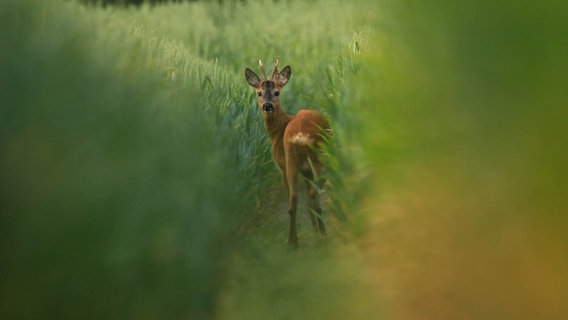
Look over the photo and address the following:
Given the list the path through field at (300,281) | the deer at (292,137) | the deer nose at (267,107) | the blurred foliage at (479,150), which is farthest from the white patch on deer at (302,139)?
the blurred foliage at (479,150)

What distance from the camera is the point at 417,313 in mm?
1987

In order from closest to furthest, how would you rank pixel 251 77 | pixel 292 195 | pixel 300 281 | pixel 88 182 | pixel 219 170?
pixel 88 182 < pixel 219 170 < pixel 300 281 < pixel 251 77 < pixel 292 195

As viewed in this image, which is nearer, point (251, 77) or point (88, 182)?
point (88, 182)

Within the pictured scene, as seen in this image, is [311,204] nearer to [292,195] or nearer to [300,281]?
[292,195]

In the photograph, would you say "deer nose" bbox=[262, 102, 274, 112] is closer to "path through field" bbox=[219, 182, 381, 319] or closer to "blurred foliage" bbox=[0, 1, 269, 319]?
"path through field" bbox=[219, 182, 381, 319]

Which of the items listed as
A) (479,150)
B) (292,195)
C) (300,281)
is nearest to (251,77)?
(292,195)

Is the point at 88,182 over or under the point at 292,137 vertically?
under

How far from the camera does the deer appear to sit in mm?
3049

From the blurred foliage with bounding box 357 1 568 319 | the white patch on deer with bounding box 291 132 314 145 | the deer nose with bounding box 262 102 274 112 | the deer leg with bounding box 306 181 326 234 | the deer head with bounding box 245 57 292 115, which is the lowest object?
the blurred foliage with bounding box 357 1 568 319

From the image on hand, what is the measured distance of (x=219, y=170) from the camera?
208cm

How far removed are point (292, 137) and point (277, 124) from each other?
100mm

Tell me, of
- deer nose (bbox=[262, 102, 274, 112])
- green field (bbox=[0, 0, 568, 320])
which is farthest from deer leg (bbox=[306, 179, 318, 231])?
green field (bbox=[0, 0, 568, 320])

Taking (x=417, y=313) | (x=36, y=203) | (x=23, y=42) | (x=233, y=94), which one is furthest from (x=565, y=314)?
(x=233, y=94)

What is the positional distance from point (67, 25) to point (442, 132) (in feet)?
2.28
